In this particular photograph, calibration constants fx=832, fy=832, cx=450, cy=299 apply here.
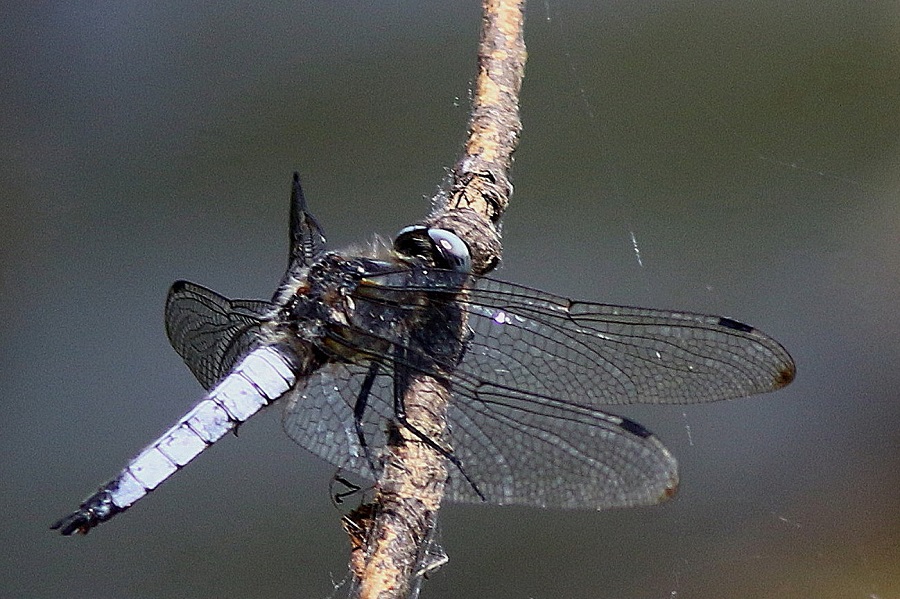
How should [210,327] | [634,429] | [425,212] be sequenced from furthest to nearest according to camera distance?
1. [425,212]
2. [210,327]
3. [634,429]

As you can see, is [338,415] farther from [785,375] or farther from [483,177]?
[785,375]

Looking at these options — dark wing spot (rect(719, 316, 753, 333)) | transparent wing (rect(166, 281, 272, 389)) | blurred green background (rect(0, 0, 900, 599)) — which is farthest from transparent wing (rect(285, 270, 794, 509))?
blurred green background (rect(0, 0, 900, 599))

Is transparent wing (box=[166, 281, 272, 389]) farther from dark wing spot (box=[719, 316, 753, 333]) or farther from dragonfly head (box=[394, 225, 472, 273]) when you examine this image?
dark wing spot (box=[719, 316, 753, 333])

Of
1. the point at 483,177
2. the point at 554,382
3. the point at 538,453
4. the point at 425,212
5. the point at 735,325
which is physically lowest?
the point at 538,453

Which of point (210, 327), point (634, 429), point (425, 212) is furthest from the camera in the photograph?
point (425, 212)

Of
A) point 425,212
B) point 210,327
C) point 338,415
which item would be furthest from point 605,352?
point 425,212

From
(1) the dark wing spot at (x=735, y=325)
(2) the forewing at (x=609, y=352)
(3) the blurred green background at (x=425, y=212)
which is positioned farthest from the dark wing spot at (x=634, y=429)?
(3) the blurred green background at (x=425, y=212)

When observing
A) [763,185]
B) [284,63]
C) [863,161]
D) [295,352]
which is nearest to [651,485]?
[295,352]
